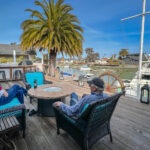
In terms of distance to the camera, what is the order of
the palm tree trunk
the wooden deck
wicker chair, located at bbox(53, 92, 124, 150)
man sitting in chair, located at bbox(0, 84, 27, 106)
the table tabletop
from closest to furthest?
wicker chair, located at bbox(53, 92, 124, 150) → the wooden deck → the table tabletop → man sitting in chair, located at bbox(0, 84, 27, 106) → the palm tree trunk

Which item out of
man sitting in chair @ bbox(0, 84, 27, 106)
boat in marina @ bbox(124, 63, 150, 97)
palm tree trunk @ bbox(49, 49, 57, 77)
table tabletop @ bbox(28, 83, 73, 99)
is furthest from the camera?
palm tree trunk @ bbox(49, 49, 57, 77)

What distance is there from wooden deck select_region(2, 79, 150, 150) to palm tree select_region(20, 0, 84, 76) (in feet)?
16.2

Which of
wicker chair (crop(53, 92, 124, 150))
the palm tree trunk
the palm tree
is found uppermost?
the palm tree

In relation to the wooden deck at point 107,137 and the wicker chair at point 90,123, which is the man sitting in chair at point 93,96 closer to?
the wicker chair at point 90,123

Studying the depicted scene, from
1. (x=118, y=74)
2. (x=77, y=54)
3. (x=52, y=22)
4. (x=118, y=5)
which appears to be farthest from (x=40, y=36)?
(x=118, y=5)

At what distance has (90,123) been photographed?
4.11 feet

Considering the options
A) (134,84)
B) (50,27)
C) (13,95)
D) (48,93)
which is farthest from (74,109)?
(134,84)

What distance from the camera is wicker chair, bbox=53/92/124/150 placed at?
119 centimetres

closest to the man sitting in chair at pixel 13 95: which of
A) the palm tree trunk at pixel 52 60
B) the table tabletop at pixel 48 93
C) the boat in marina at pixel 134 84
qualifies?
the table tabletop at pixel 48 93

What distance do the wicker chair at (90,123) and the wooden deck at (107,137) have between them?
11.4 inches

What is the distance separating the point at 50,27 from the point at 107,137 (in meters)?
6.15

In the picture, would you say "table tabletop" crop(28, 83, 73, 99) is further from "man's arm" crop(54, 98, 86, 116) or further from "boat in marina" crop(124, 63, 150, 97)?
"boat in marina" crop(124, 63, 150, 97)

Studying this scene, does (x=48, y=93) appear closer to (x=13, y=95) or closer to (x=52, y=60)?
(x=13, y=95)

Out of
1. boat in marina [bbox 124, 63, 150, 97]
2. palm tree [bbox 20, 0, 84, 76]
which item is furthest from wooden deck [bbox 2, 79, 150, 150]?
palm tree [bbox 20, 0, 84, 76]
